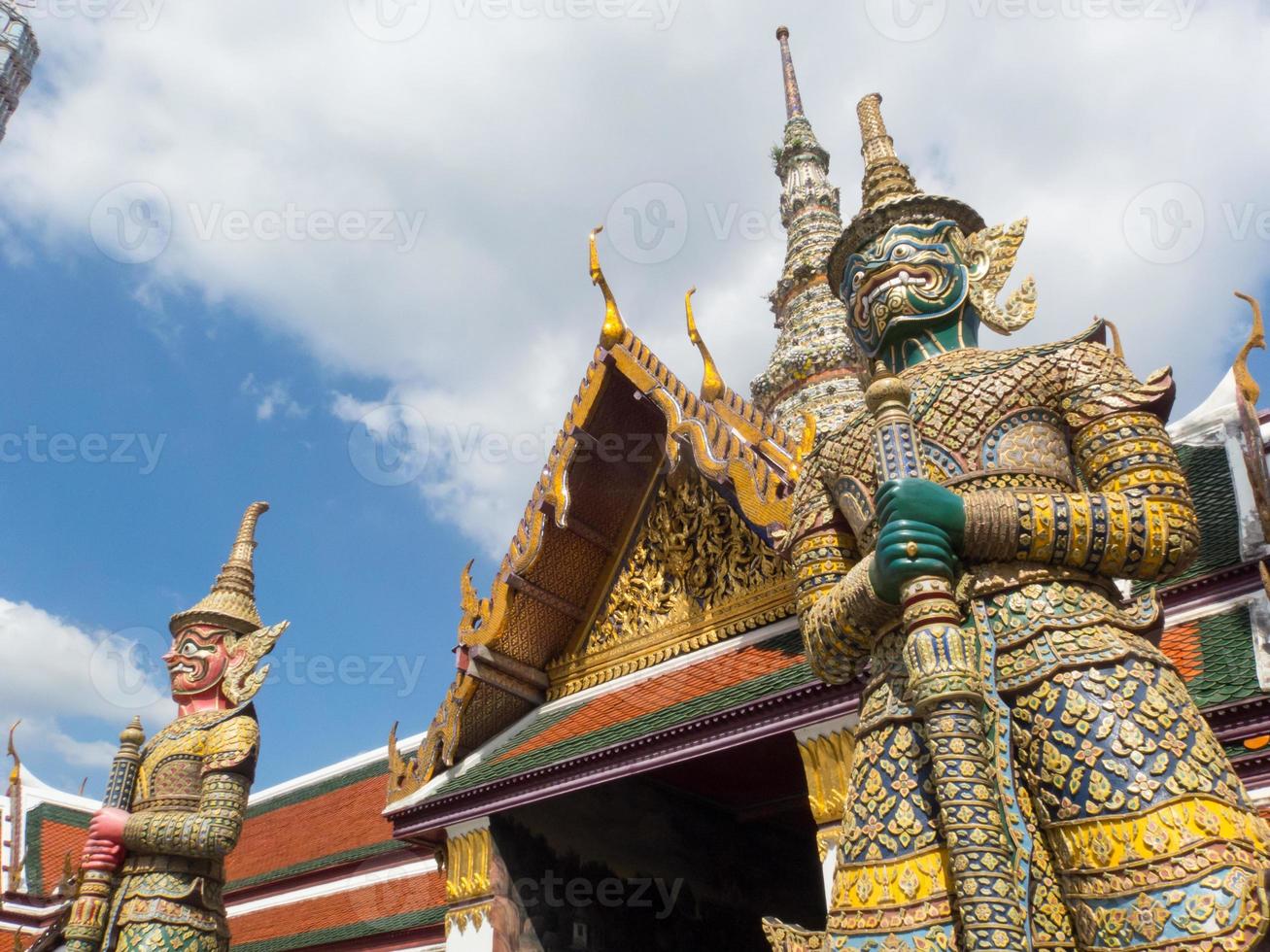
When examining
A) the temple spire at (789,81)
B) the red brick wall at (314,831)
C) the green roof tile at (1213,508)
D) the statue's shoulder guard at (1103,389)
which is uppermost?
the temple spire at (789,81)

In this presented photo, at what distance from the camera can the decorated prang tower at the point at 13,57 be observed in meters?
44.7

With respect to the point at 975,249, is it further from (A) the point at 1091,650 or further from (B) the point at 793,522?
(A) the point at 1091,650

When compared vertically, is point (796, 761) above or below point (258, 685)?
below

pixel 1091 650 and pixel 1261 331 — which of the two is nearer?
pixel 1091 650

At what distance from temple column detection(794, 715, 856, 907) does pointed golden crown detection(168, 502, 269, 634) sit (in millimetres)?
3966

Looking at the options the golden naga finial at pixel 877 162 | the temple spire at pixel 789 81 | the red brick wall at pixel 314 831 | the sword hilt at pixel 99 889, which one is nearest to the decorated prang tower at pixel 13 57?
the temple spire at pixel 789 81

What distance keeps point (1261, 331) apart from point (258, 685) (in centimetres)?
553

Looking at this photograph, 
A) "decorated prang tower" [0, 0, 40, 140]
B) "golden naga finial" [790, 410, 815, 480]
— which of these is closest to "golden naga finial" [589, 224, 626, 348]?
"golden naga finial" [790, 410, 815, 480]

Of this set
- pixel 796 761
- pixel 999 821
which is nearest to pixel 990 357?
pixel 999 821

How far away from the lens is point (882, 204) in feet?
11.9

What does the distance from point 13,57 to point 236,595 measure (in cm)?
4934

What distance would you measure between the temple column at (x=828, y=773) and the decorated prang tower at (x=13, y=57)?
168 ft

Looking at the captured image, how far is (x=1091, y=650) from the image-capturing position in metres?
2.61

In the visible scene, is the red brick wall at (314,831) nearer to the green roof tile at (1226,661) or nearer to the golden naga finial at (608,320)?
the golden naga finial at (608,320)
